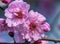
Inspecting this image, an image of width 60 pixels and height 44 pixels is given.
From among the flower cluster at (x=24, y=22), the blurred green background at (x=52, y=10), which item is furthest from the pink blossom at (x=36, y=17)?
the blurred green background at (x=52, y=10)

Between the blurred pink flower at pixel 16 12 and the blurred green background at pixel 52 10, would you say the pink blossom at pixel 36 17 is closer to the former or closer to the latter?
the blurred pink flower at pixel 16 12

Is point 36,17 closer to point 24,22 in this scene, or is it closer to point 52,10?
point 24,22

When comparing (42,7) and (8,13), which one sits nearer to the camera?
(8,13)

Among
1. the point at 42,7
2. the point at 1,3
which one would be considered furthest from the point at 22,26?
the point at 42,7

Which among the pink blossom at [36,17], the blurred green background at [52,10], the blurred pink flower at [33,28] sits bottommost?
the blurred green background at [52,10]

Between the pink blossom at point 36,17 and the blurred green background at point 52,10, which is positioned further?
the blurred green background at point 52,10

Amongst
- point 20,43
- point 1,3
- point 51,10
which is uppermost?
point 1,3

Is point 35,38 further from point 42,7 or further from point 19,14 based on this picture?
point 42,7
